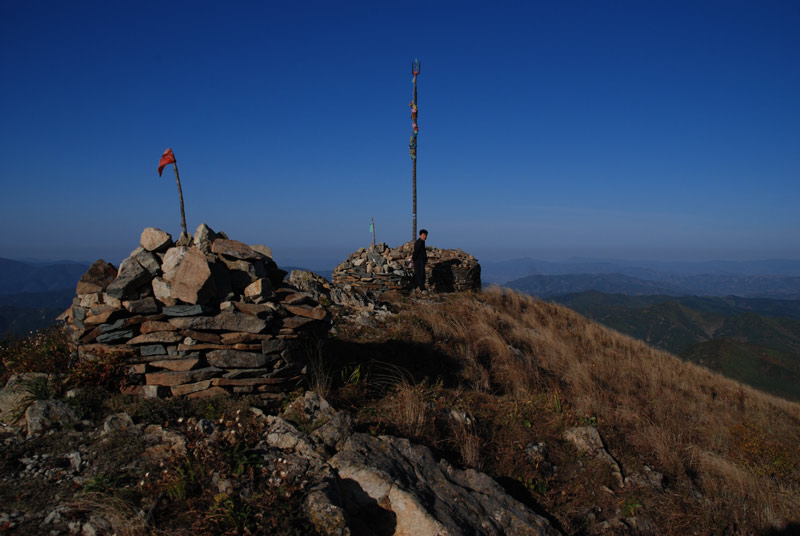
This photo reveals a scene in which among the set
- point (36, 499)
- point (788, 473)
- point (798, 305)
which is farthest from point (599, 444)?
point (798, 305)

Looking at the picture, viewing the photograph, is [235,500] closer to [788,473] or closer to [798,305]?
[788,473]

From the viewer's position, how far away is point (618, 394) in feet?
23.4

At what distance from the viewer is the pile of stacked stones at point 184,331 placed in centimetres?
445

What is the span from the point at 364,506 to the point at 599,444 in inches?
125

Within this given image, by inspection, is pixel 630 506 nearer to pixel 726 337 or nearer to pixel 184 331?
pixel 184 331

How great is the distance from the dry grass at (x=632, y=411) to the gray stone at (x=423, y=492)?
559 mm

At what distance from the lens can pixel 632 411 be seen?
611cm

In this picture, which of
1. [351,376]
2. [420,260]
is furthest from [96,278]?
[420,260]

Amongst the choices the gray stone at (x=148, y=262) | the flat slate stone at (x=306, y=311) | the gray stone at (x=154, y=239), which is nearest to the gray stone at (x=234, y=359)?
the flat slate stone at (x=306, y=311)

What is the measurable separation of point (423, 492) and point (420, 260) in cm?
1004

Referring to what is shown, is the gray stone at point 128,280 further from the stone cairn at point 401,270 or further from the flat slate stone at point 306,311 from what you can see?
the stone cairn at point 401,270

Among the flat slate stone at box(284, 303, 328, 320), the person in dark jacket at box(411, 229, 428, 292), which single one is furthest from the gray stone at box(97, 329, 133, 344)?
the person in dark jacket at box(411, 229, 428, 292)

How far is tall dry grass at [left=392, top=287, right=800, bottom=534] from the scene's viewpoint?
174 inches

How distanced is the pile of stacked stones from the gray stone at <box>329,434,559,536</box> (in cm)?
155
